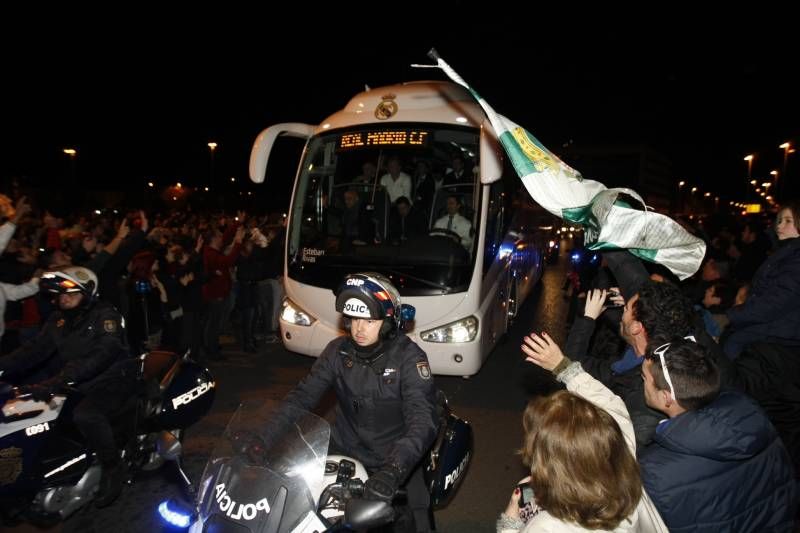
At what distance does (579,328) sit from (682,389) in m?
0.90

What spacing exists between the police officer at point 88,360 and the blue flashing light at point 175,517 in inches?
81.6

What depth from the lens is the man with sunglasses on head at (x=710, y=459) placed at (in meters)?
2.05

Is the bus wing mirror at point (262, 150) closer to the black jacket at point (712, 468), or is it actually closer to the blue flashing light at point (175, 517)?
the blue flashing light at point (175, 517)

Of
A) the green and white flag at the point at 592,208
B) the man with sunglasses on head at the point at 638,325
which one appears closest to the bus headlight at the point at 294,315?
the man with sunglasses on head at the point at 638,325

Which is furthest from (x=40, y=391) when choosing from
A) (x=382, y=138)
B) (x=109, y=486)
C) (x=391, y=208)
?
(x=382, y=138)

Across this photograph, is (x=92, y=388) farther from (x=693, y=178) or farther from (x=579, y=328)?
(x=693, y=178)

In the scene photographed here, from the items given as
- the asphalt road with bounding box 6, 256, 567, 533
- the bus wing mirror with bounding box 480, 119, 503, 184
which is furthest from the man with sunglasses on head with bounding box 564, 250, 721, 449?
the bus wing mirror with bounding box 480, 119, 503, 184

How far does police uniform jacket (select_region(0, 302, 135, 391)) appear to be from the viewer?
4102mm

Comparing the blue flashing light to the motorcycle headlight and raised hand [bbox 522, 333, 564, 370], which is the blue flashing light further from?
raised hand [bbox 522, 333, 564, 370]

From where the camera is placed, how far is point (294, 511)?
6.60ft

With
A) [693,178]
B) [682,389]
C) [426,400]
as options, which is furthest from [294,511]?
[693,178]

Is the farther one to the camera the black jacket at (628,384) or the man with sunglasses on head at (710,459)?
the black jacket at (628,384)

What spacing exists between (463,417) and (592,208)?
3629 mm

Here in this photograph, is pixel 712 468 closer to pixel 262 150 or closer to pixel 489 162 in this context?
pixel 489 162
